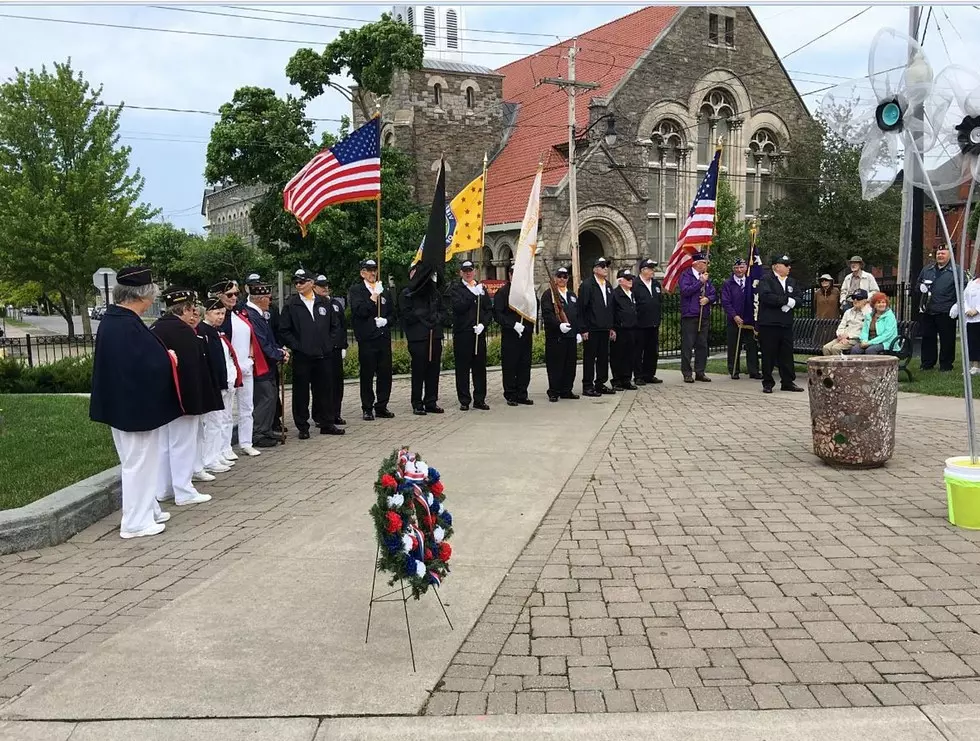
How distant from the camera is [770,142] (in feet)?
121

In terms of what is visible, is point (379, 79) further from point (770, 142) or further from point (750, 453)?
point (750, 453)

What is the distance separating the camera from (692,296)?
13898 mm

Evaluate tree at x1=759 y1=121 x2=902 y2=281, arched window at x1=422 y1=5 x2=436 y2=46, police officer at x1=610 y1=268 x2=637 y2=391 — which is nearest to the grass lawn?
police officer at x1=610 y1=268 x2=637 y2=391

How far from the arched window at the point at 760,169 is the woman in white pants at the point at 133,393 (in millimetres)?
33933

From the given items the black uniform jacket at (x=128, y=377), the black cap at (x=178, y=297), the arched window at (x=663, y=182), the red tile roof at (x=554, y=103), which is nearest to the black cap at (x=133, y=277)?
the black uniform jacket at (x=128, y=377)

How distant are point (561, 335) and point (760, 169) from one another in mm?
28373

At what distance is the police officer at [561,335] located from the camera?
39.5 feet

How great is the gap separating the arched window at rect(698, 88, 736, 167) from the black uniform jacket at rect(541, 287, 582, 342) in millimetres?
25157

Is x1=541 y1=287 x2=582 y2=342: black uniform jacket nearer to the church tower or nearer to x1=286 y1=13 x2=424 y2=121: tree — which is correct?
x1=286 y1=13 x2=424 y2=121: tree

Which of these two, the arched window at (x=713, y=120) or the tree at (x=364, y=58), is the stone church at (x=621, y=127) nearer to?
the arched window at (x=713, y=120)

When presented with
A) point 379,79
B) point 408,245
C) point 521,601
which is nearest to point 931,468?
point 521,601

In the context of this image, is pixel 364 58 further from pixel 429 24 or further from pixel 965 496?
pixel 965 496

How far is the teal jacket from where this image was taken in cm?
1162

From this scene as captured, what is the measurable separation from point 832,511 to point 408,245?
2358 cm
